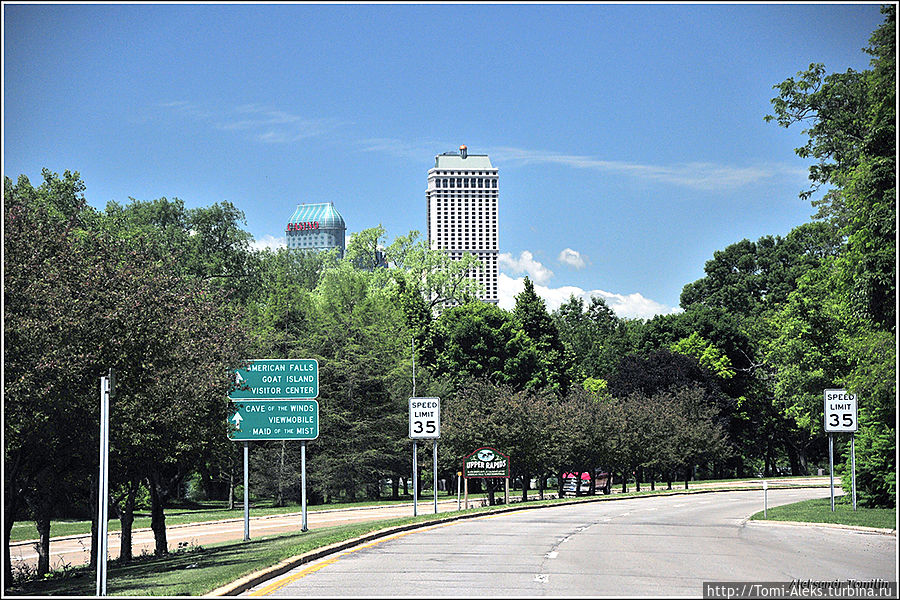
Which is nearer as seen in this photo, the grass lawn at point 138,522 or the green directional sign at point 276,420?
the green directional sign at point 276,420

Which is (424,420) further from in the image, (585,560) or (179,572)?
(179,572)

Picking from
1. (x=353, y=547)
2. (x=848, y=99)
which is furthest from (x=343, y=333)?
(x=353, y=547)

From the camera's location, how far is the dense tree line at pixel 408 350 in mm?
16734

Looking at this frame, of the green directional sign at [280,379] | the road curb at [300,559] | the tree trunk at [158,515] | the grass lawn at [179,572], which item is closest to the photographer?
the road curb at [300,559]

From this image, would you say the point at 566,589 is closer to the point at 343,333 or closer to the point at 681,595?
the point at 681,595

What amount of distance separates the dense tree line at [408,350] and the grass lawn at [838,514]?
1.58m

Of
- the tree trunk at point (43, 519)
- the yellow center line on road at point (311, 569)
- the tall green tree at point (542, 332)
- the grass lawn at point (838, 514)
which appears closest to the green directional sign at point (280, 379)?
the yellow center line on road at point (311, 569)

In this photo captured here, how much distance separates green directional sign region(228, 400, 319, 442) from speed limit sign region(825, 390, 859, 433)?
50.5ft

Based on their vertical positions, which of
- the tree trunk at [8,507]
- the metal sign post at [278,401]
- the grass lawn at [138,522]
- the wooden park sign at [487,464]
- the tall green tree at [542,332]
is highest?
the tall green tree at [542,332]

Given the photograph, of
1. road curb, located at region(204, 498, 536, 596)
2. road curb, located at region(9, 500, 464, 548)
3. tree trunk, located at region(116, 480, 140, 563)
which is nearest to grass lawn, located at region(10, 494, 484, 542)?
road curb, located at region(9, 500, 464, 548)

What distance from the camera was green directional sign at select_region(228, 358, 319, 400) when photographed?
29.4 meters

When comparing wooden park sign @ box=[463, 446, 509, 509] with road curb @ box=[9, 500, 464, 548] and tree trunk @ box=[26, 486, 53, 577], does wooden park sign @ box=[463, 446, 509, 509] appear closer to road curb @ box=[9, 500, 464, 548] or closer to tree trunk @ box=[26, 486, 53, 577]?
road curb @ box=[9, 500, 464, 548]

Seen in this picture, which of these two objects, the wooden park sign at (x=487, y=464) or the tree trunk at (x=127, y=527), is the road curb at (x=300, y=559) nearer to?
the tree trunk at (x=127, y=527)

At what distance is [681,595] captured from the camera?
42.7ft
